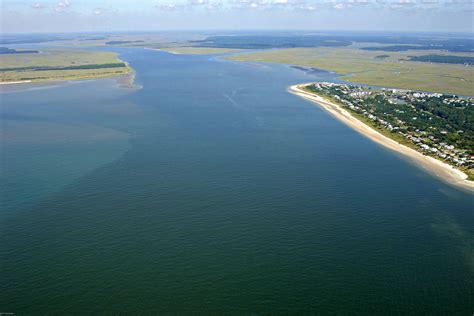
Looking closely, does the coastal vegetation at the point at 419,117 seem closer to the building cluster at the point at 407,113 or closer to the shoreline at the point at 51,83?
the building cluster at the point at 407,113

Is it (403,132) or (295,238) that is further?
(403,132)

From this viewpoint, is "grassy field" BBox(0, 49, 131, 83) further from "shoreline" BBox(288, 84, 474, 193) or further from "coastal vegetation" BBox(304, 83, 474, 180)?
"shoreline" BBox(288, 84, 474, 193)

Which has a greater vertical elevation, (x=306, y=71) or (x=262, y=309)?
(x=306, y=71)

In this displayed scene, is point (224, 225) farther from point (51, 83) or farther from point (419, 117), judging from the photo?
point (51, 83)

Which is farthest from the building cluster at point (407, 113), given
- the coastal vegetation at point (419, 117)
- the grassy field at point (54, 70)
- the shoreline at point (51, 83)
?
the grassy field at point (54, 70)

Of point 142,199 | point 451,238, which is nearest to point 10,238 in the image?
point 142,199

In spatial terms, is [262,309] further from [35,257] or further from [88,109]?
[88,109]

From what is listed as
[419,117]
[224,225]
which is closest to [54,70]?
[419,117]
